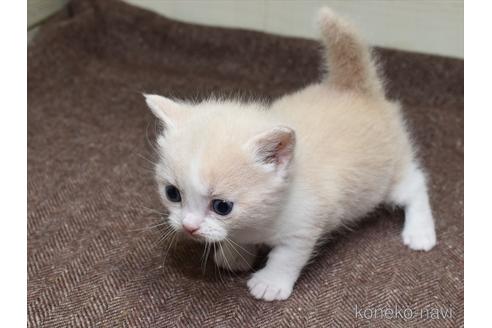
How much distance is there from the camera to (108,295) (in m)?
1.33

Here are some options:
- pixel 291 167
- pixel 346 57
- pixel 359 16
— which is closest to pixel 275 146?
pixel 291 167

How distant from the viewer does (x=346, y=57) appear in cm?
153

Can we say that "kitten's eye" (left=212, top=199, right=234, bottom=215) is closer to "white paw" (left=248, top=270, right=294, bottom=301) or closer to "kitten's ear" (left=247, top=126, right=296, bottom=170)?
"kitten's ear" (left=247, top=126, right=296, bottom=170)

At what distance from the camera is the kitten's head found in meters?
1.14

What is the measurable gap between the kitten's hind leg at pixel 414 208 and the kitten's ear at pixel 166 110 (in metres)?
0.72

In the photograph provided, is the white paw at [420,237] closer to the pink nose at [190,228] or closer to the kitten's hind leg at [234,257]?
the kitten's hind leg at [234,257]

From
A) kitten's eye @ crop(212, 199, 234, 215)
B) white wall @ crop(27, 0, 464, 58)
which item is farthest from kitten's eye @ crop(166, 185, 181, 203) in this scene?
white wall @ crop(27, 0, 464, 58)

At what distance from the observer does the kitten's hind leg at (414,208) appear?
5.13ft

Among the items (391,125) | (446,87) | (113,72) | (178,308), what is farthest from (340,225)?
(113,72)

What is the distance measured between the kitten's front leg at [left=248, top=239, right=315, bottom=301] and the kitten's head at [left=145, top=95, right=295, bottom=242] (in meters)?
0.13

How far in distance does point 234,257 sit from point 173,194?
30 centimetres

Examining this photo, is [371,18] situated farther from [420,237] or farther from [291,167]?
[291,167]

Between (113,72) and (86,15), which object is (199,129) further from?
(86,15)

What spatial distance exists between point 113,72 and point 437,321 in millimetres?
1772
